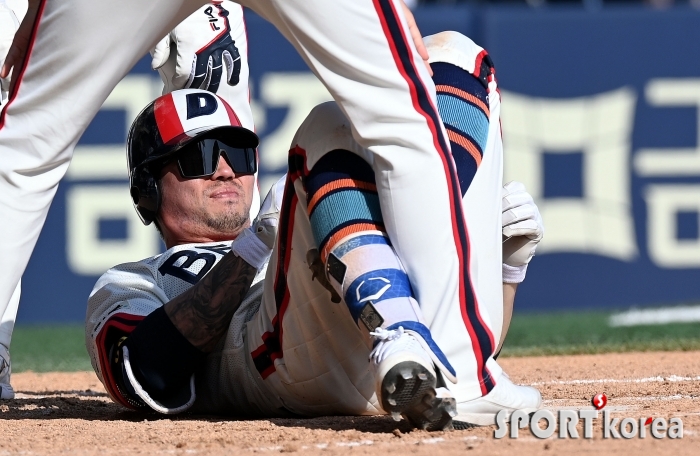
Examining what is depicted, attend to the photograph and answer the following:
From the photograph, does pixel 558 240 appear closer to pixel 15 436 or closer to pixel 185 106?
pixel 185 106

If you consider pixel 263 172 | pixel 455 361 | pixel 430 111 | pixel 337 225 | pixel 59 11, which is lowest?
pixel 263 172

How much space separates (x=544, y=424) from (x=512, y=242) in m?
0.77

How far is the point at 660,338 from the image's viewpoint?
5148 millimetres

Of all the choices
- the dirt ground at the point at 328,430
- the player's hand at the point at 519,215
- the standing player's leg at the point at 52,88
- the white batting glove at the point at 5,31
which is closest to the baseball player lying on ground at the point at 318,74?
the standing player's leg at the point at 52,88

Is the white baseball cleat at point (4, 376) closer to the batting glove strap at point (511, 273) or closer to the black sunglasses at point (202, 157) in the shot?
the black sunglasses at point (202, 157)

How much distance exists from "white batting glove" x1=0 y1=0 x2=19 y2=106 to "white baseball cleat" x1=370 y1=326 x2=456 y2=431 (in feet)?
6.98

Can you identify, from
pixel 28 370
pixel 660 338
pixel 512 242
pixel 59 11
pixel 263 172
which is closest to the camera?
pixel 59 11

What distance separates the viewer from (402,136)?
6.55 ft

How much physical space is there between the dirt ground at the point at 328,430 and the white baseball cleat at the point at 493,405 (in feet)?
0.09

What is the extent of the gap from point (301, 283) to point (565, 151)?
5.01 metres

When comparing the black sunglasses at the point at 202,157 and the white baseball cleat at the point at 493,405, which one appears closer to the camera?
the white baseball cleat at the point at 493,405

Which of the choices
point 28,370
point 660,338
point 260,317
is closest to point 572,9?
point 660,338

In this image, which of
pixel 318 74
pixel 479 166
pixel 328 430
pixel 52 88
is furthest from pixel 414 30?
pixel 328 430

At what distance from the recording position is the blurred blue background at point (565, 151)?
663 cm
